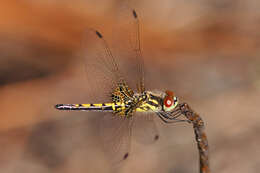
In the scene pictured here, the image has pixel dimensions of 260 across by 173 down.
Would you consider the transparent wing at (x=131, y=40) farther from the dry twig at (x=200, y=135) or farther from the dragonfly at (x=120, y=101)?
the dry twig at (x=200, y=135)

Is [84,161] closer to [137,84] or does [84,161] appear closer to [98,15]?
[137,84]

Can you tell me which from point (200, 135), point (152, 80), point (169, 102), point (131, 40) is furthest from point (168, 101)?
point (152, 80)

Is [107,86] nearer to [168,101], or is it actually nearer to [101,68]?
[101,68]

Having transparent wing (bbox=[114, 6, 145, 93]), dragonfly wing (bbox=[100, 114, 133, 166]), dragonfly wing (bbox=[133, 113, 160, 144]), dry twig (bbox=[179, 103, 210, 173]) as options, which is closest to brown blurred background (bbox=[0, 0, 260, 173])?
transparent wing (bbox=[114, 6, 145, 93])

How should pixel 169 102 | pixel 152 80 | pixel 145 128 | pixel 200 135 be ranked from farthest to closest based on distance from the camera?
1. pixel 152 80
2. pixel 145 128
3. pixel 169 102
4. pixel 200 135

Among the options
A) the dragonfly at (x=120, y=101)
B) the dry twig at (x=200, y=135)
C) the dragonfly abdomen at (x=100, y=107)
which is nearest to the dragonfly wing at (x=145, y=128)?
the dragonfly at (x=120, y=101)

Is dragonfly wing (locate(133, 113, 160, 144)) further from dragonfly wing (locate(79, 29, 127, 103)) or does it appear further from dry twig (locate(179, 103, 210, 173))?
dry twig (locate(179, 103, 210, 173))
